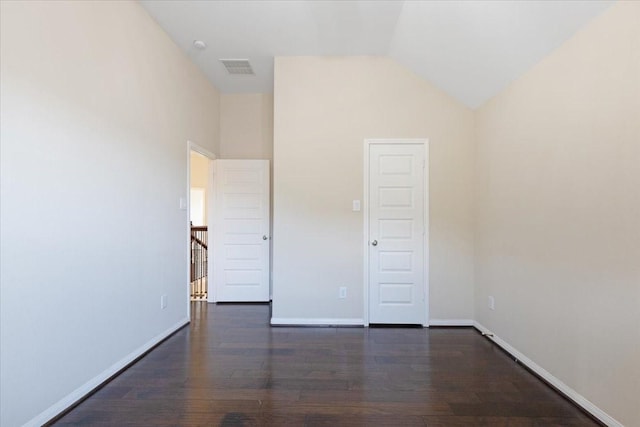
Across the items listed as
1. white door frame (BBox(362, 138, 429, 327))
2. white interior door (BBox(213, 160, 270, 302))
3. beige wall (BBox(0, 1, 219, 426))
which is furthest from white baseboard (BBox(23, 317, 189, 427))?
white door frame (BBox(362, 138, 429, 327))

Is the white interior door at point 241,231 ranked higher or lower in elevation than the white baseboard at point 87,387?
higher

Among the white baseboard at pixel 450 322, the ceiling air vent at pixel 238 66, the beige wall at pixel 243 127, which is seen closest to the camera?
the white baseboard at pixel 450 322

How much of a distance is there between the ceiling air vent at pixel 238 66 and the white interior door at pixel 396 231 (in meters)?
1.83

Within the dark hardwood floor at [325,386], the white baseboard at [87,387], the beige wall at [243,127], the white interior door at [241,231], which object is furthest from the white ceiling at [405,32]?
the white baseboard at [87,387]

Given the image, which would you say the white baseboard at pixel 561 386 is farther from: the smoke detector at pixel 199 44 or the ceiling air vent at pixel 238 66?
the smoke detector at pixel 199 44

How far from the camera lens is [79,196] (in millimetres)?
2061

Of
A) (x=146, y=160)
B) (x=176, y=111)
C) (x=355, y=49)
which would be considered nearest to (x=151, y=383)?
(x=146, y=160)

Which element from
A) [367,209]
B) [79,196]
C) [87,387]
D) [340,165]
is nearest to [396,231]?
[367,209]

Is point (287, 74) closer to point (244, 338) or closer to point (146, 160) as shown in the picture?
point (146, 160)

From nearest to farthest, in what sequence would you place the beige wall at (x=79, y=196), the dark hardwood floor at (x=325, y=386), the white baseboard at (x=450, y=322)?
the beige wall at (x=79, y=196), the dark hardwood floor at (x=325, y=386), the white baseboard at (x=450, y=322)

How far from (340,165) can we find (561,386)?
269 cm

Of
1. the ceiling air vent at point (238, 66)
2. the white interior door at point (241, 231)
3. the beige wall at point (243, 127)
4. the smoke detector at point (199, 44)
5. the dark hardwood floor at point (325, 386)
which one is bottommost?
the dark hardwood floor at point (325, 386)

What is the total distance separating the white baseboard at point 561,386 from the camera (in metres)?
1.82

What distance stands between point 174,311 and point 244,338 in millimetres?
828
